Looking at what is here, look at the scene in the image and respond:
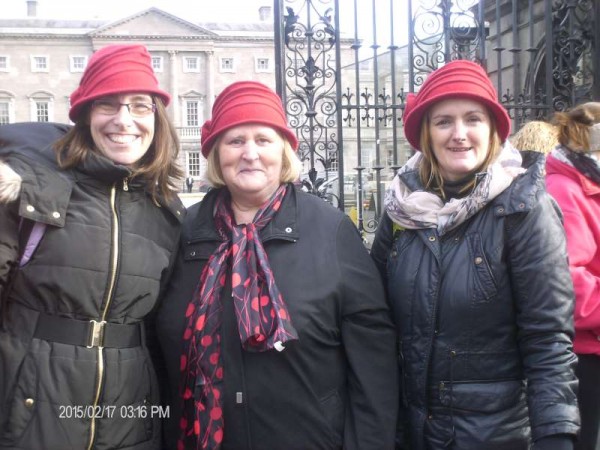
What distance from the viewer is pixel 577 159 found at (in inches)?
120

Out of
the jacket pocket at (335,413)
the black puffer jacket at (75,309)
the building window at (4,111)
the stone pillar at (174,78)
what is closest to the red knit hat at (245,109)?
the black puffer jacket at (75,309)

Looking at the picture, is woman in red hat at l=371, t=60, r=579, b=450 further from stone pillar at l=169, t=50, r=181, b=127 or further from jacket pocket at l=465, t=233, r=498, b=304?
stone pillar at l=169, t=50, r=181, b=127

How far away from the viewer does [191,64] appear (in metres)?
52.1

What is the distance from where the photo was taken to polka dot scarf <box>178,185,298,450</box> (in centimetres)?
236

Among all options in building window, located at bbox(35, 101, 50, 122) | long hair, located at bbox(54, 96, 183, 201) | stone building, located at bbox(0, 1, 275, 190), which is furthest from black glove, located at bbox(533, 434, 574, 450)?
building window, located at bbox(35, 101, 50, 122)

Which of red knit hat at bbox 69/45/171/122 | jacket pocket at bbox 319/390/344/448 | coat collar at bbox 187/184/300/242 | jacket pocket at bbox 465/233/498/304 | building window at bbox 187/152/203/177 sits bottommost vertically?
jacket pocket at bbox 319/390/344/448

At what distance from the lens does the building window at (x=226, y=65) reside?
167 feet

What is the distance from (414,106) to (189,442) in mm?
1620

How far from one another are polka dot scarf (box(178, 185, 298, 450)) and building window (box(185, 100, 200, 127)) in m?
52.5

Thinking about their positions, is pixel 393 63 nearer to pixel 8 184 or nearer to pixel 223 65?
pixel 8 184

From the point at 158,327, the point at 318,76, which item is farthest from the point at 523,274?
the point at 318,76

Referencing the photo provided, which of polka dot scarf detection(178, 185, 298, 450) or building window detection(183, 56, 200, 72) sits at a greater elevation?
building window detection(183, 56, 200, 72)

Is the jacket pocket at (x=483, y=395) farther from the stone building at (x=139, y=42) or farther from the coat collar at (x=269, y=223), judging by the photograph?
the stone building at (x=139, y=42)

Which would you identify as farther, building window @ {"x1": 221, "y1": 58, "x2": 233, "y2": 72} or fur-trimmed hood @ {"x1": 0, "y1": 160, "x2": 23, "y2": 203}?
building window @ {"x1": 221, "y1": 58, "x2": 233, "y2": 72}
